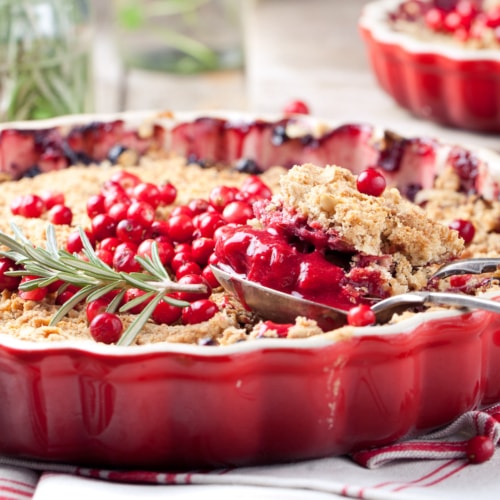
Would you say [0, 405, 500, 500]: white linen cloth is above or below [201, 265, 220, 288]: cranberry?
below

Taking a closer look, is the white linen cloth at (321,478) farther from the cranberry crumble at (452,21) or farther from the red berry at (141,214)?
the cranberry crumble at (452,21)

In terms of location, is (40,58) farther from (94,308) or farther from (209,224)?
(94,308)

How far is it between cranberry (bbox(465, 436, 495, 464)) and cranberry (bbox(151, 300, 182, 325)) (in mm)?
500

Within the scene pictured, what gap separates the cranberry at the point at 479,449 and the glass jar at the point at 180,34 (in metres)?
2.65

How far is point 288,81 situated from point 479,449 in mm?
2413

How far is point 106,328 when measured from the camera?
1482mm

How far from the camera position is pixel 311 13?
15.5 feet

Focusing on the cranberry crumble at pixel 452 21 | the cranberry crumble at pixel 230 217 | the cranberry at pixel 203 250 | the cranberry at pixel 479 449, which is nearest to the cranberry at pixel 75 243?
the cranberry crumble at pixel 230 217

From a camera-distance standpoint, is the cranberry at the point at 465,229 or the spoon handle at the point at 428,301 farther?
the cranberry at the point at 465,229

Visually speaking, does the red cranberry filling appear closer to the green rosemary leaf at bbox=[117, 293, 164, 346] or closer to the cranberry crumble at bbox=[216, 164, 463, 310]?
the cranberry crumble at bbox=[216, 164, 463, 310]

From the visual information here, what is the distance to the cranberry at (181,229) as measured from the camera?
181cm

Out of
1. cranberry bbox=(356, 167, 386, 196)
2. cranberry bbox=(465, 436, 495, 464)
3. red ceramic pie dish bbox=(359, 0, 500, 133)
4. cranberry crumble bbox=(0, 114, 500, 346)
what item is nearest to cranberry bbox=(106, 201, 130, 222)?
cranberry crumble bbox=(0, 114, 500, 346)

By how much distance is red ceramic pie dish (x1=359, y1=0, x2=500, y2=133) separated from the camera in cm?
286

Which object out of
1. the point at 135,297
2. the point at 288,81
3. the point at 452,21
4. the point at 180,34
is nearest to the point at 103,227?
the point at 135,297
